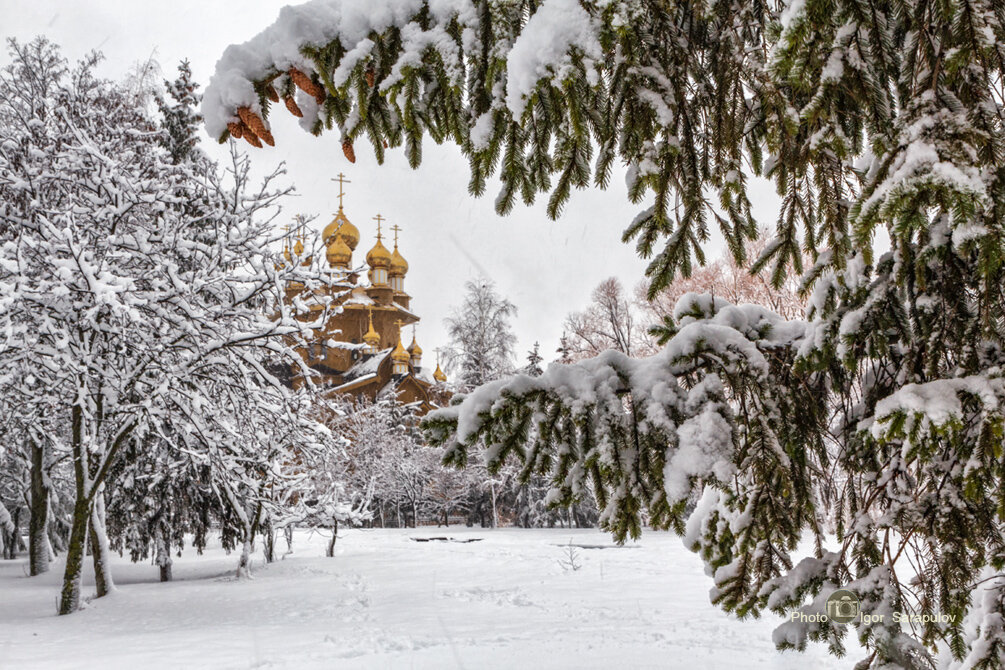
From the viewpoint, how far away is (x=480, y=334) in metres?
33.0

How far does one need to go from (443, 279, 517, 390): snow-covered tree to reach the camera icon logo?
96.5 ft

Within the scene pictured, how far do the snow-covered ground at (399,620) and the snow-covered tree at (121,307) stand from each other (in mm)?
1613

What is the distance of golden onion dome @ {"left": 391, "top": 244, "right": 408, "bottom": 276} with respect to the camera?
51.6m

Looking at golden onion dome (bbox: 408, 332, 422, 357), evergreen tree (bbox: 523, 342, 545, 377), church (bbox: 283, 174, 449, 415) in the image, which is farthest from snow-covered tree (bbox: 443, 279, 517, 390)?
golden onion dome (bbox: 408, 332, 422, 357)

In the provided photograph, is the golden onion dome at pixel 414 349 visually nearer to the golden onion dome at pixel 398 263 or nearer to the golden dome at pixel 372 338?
the golden dome at pixel 372 338

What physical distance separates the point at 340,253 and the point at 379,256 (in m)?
4.12

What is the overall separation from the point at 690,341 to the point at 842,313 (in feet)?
1.94

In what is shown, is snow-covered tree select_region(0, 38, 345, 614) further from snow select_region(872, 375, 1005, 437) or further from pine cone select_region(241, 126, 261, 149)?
snow select_region(872, 375, 1005, 437)

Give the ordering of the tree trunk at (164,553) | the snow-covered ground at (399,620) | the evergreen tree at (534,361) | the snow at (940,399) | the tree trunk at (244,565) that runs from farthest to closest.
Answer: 1. the evergreen tree at (534,361)
2. the tree trunk at (244,565)
3. the tree trunk at (164,553)
4. the snow-covered ground at (399,620)
5. the snow at (940,399)

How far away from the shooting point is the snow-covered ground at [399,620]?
668 centimetres

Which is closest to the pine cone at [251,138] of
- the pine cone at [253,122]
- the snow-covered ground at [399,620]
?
the pine cone at [253,122]

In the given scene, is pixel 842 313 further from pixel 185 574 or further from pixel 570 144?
pixel 185 574

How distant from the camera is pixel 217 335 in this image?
8.84 meters

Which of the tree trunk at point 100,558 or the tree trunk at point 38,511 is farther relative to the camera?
the tree trunk at point 38,511
